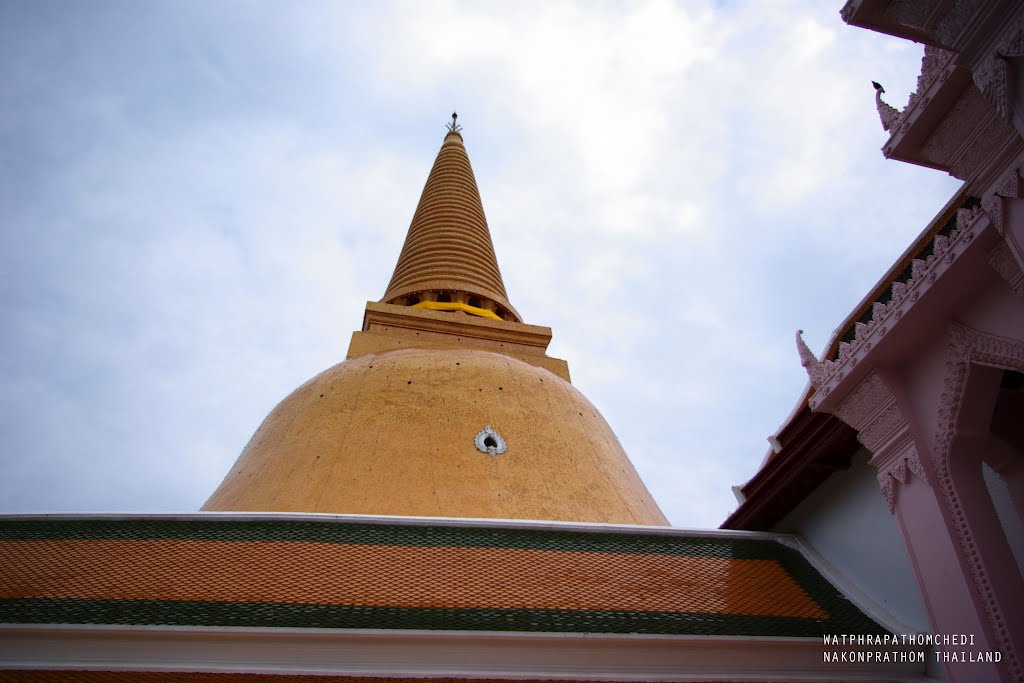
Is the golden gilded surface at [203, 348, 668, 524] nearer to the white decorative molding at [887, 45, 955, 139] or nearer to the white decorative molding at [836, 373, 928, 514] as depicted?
the white decorative molding at [836, 373, 928, 514]

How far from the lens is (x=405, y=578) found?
17.5ft

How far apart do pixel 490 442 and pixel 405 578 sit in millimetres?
4052

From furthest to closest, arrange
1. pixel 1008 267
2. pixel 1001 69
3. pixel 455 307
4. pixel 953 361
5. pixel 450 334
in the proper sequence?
pixel 455 307 < pixel 450 334 < pixel 953 361 < pixel 1008 267 < pixel 1001 69

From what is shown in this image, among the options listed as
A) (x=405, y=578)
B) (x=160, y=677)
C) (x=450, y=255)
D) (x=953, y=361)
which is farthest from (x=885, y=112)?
(x=450, y=255)

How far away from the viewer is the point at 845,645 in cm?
501

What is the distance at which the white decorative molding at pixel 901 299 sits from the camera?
12.0ft

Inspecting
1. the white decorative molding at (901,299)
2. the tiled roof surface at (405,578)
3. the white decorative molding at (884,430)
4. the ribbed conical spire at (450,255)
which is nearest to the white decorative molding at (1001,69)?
the white decorative molding at (901,299)

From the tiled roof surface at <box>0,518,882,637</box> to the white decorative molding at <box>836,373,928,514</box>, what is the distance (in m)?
1.26

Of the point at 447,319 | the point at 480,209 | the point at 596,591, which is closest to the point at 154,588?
the point at 596,591

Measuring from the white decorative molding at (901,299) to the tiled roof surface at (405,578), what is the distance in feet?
5.16

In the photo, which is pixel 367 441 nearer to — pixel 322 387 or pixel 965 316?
pixel 322 387

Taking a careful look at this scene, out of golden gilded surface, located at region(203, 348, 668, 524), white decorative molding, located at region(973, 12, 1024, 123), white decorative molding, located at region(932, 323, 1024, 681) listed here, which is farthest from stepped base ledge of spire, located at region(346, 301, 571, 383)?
white decorative molding, located at region(973, 12, 1024, 123)

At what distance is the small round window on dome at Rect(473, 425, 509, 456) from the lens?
30.2 ft

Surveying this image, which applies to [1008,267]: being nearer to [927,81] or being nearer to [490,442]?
[927,81]
